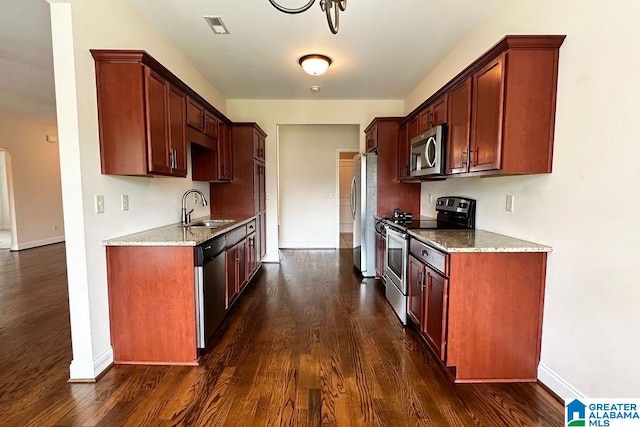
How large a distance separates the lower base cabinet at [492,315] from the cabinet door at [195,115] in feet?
8.32

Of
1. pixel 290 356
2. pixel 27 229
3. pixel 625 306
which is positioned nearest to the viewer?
pixel 625 306


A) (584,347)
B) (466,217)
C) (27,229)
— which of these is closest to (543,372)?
(584,347)

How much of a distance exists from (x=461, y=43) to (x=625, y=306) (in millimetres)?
2702

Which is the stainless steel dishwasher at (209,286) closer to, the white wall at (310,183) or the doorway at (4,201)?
the white wall at (310,183)

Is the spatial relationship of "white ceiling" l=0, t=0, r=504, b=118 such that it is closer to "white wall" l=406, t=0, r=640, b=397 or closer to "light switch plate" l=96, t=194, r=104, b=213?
"white wall" l=406, t=0, r=640, b=397

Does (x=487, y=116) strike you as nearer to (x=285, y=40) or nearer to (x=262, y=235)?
(x=285, y=40)

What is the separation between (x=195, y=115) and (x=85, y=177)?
4.43 ft

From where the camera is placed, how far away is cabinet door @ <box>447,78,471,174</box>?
2.36 m

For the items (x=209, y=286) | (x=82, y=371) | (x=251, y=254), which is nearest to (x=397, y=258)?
(x=209, y=286)

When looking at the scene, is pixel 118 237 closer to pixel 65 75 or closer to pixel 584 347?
pixel 65 75

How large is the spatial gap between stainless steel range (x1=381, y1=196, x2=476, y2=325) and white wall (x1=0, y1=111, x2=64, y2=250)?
7.26 m

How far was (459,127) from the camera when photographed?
2.48 m

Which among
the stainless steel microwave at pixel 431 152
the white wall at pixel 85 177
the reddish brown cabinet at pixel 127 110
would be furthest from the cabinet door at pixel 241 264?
the stainless steel microwave at pixel 431 152

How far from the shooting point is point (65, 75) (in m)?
1.92
